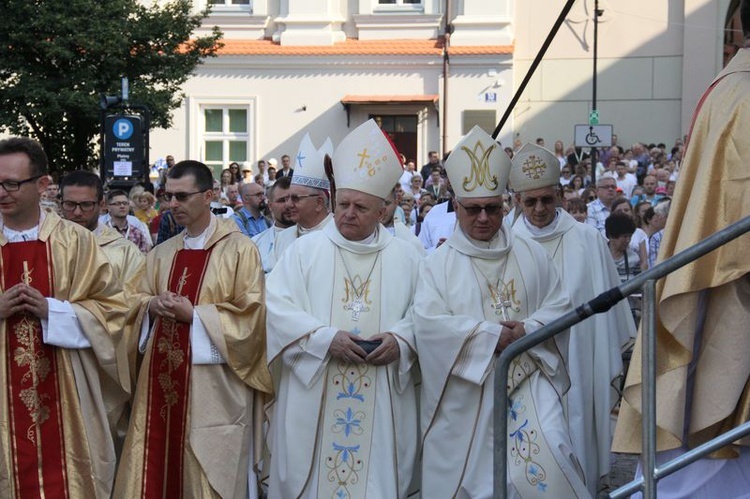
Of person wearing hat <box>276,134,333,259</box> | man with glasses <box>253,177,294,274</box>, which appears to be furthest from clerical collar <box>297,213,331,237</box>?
man with glasses <box>253,177,294,274</box>

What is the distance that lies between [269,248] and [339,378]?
8.21 feet

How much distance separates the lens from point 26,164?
595 centimetres

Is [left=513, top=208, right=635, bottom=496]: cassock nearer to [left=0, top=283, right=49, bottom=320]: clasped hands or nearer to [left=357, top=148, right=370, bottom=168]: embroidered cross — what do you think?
[left=357, top=148, right=370, bottom=168]: embroidered cross

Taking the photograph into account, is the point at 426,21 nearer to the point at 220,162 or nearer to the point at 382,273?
the point at 220,162

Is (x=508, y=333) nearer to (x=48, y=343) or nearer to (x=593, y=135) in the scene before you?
(x=48, y=343)

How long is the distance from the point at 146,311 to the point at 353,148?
1.45 meters

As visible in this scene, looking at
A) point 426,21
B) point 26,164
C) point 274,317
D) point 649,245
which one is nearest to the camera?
point 26,164

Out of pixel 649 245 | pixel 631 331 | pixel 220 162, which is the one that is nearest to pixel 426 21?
pixel 220 162

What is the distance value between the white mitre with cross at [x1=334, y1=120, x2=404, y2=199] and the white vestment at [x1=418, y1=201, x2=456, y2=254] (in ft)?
16.6

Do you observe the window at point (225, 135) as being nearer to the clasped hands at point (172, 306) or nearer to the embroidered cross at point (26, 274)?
the clasped hands at point (172, 306)

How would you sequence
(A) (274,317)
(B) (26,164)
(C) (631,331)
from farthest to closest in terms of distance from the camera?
1. (C) (631,331)
2. (A) (274,317)
3. (B) (26,164)

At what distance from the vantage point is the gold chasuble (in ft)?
20.7

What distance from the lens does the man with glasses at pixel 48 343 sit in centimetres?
601

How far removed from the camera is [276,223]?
8961mm
